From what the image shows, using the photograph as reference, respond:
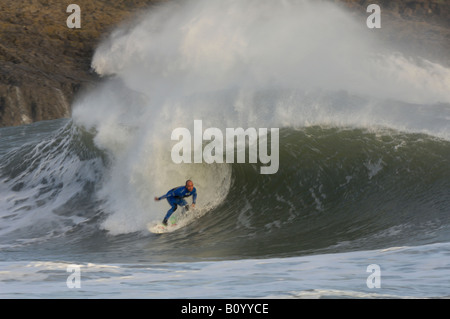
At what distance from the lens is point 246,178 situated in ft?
44.3

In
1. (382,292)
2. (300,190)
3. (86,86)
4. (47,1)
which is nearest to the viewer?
(382,292)

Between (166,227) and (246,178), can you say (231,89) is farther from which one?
(166,227)

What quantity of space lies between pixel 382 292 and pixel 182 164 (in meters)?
7.01

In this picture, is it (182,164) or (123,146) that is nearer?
(182,164)

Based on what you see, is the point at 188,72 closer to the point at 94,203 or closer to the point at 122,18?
the point at 94,203

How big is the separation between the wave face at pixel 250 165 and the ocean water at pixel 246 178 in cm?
4

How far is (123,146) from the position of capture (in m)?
14.5

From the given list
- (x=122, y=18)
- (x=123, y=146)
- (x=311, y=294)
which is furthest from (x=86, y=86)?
(x=311, y=294)

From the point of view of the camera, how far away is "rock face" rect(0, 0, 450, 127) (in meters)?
39.3

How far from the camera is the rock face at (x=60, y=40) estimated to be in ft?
129

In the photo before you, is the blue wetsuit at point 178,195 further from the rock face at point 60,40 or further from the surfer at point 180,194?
the rock face at point 60,40

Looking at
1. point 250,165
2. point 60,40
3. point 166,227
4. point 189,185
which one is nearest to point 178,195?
point 189,185

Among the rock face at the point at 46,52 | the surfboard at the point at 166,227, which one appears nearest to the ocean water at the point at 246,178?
the surfboard at the point at 166,227

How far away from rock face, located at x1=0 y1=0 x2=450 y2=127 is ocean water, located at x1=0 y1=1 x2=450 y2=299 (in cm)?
2041
